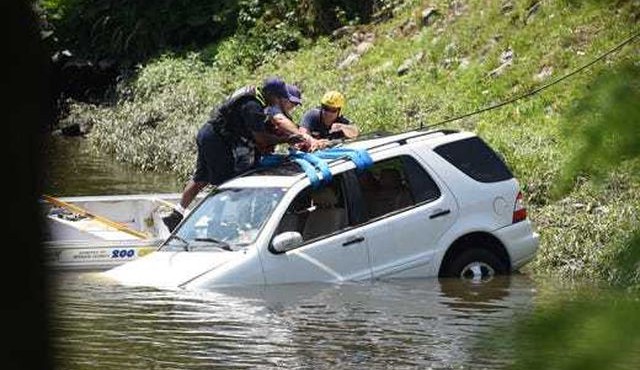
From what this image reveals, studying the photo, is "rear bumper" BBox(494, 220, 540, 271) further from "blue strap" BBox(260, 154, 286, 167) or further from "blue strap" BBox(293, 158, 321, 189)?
"blue strap" BBox(260, 154, 286, 167)

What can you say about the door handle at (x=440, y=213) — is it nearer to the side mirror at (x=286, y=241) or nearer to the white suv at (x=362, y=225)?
the white suv at (x=362, y=225)

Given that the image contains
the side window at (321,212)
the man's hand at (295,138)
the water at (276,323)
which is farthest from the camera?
the man's hand at (295,138)

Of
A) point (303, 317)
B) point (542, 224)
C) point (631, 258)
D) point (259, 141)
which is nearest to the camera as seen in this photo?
point (631, 258)

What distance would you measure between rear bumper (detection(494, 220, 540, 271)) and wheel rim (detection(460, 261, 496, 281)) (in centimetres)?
25

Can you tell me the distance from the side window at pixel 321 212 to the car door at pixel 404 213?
24 centimetres

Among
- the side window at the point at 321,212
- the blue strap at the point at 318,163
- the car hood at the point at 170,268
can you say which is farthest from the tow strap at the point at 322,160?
the car hood at the point at 170,268

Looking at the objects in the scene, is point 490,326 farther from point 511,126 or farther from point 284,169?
point 511,126

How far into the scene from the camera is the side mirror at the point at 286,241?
10.4 meters

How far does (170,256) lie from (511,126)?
771cm

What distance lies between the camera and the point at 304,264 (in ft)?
34.9

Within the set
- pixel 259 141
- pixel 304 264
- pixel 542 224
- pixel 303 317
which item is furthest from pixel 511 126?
pixel 303 317

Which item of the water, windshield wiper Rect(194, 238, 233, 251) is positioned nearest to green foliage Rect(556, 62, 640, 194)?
the water

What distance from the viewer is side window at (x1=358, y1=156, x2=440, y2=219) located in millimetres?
11172

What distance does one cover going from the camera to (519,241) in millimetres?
11352
